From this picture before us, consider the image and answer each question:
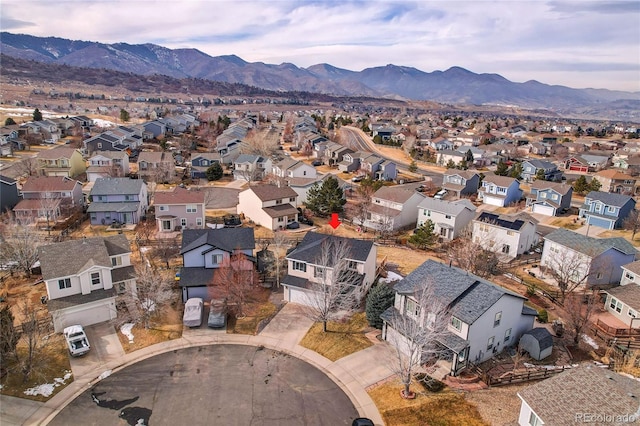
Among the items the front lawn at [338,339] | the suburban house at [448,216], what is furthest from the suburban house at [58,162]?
the front lawn at [338,339]

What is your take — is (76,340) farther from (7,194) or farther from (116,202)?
(7,194)

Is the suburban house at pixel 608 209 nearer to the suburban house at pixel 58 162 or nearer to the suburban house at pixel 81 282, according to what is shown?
the suburban house at pixel 81 282

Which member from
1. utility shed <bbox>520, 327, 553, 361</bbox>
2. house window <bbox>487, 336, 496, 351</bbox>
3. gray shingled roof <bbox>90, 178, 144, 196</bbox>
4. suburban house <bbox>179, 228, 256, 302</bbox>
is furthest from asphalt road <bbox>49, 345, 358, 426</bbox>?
gray shingled roof <bbox>90, 178, 144, 196</bbox>

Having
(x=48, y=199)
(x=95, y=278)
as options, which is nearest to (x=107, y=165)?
(x=48, y=199)

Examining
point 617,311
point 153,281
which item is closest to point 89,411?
point 153,281

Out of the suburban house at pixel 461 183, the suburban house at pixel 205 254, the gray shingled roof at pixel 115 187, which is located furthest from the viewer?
the suburban house at pixel 461 183

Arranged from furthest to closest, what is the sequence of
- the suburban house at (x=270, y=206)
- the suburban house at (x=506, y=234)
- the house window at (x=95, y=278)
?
the suburban house at (x=270, y=206) < the suburban house at (x=506, y=234) < the house window at (x=95, y=278)

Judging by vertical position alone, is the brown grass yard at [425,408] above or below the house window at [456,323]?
below
